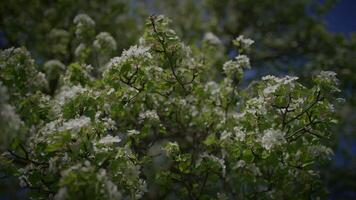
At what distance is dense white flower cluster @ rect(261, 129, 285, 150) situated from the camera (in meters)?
4.84

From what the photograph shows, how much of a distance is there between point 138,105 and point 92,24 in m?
2.27

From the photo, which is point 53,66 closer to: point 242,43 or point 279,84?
point 242,43

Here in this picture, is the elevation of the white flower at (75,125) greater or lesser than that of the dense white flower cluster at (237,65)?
lesser

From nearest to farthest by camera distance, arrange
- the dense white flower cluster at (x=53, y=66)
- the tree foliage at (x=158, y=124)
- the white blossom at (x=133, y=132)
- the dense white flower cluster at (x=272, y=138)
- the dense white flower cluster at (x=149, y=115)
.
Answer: the tree foliage at (x=158, y=124)
the dense white flower cluster at (x=272, y=138)
the white blossom at (x=133, y=132)
the dense white flower cluster at (x=149, y=115)
the dense white flower cluster at (x=53, y=66)

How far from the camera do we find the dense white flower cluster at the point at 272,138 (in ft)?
15.9

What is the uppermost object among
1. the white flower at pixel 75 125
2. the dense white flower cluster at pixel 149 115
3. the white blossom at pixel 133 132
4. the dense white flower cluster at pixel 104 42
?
the dense white flower cluster at pixel 104 42

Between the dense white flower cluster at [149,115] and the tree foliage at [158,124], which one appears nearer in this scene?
the tree foliage at [158,124]

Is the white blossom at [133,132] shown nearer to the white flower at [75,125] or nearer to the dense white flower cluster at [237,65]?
the white flower at [75,125]

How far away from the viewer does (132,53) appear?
5105mm

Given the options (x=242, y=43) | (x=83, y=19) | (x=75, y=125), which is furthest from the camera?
(x=83, y=19)

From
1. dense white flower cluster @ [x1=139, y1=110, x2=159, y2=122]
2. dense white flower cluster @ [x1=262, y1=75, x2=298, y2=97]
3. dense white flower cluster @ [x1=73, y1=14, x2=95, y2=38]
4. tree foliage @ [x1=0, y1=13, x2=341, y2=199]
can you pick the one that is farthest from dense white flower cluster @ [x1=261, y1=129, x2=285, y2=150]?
dense white flower cluster @ [x1=73, y1=14, x2=95, y2=38]

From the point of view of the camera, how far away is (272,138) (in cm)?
485

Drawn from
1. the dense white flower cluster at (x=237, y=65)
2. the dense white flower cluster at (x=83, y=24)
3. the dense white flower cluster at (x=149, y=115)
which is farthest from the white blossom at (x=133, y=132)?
the dense white flower cluster at (x=83, y=24)

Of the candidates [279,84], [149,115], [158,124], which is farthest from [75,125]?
[279,84]
